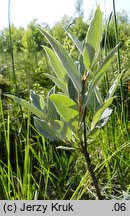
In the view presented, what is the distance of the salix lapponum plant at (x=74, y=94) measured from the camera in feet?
1.41

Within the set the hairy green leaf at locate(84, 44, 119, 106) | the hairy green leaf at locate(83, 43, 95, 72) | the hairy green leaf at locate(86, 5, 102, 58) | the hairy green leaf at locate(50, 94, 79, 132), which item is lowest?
the hairy green leaf at locate(50, 94, 79, 132)

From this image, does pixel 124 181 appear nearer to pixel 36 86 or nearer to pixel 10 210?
pixel 10 210

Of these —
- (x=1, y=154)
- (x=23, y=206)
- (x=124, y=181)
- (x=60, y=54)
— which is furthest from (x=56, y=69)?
(x=1, y=154)

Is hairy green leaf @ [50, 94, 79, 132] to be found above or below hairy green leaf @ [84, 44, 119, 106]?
below

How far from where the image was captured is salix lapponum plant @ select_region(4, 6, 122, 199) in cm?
43

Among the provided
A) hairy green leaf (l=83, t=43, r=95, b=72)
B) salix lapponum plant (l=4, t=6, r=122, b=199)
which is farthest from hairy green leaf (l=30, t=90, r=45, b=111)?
hairy green leaf (l=83, t=43, r=95, b=72)

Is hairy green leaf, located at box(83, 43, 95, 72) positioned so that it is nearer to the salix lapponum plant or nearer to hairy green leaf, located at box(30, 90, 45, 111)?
the salix lapponum plant

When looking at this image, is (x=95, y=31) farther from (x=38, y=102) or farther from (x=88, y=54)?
(x=38, y=102)

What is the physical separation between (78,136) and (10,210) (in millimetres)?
142

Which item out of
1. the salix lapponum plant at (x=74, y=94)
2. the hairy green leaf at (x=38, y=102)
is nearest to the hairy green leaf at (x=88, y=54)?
the salix lapponum plant at (x=74, y=94)

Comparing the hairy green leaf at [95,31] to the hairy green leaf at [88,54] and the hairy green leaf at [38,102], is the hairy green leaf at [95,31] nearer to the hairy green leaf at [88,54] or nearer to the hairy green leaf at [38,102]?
the hairy green leaf at [88,54]

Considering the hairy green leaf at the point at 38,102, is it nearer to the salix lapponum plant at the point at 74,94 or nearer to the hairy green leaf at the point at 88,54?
the salix lapponum plant at the point at 74,94

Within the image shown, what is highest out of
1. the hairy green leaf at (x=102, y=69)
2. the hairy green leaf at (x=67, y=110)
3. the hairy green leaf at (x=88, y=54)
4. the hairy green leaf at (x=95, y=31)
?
the hairy green leaf at (x=95, y=31)

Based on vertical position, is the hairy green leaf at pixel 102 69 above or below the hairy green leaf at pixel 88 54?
below
